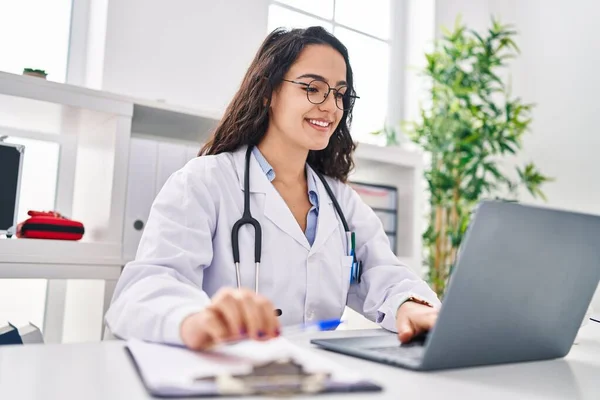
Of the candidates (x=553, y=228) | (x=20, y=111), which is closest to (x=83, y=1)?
(x=20, y=111)

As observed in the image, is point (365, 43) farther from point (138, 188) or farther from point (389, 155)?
point (138, 188)

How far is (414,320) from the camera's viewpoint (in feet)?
2.97

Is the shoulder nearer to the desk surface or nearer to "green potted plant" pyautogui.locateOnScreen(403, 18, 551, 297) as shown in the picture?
the desk surface

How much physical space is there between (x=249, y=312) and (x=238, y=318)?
0.05 feet

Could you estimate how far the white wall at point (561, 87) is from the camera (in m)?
2.88

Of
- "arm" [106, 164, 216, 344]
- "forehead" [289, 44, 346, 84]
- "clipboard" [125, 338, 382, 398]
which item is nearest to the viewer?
"clipboard" [125, 338, 382, 398]

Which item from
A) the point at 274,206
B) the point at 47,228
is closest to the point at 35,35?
the point at 47,228

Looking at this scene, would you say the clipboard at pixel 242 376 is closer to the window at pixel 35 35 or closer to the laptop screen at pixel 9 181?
the laptop screen at pixel 9 181

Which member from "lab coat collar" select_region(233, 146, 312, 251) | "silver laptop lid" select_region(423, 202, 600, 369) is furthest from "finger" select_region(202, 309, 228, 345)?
"lab coat collar" select_region(233, 146, 312, 251)

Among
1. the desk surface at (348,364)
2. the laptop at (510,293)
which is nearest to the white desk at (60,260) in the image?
the desk surface at (348,364)

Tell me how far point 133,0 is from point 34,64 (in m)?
0.44

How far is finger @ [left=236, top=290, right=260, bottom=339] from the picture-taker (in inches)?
21.9

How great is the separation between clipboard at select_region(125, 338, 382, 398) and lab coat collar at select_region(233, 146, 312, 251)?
67 cm

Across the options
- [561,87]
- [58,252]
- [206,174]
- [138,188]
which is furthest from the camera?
[561,87]
